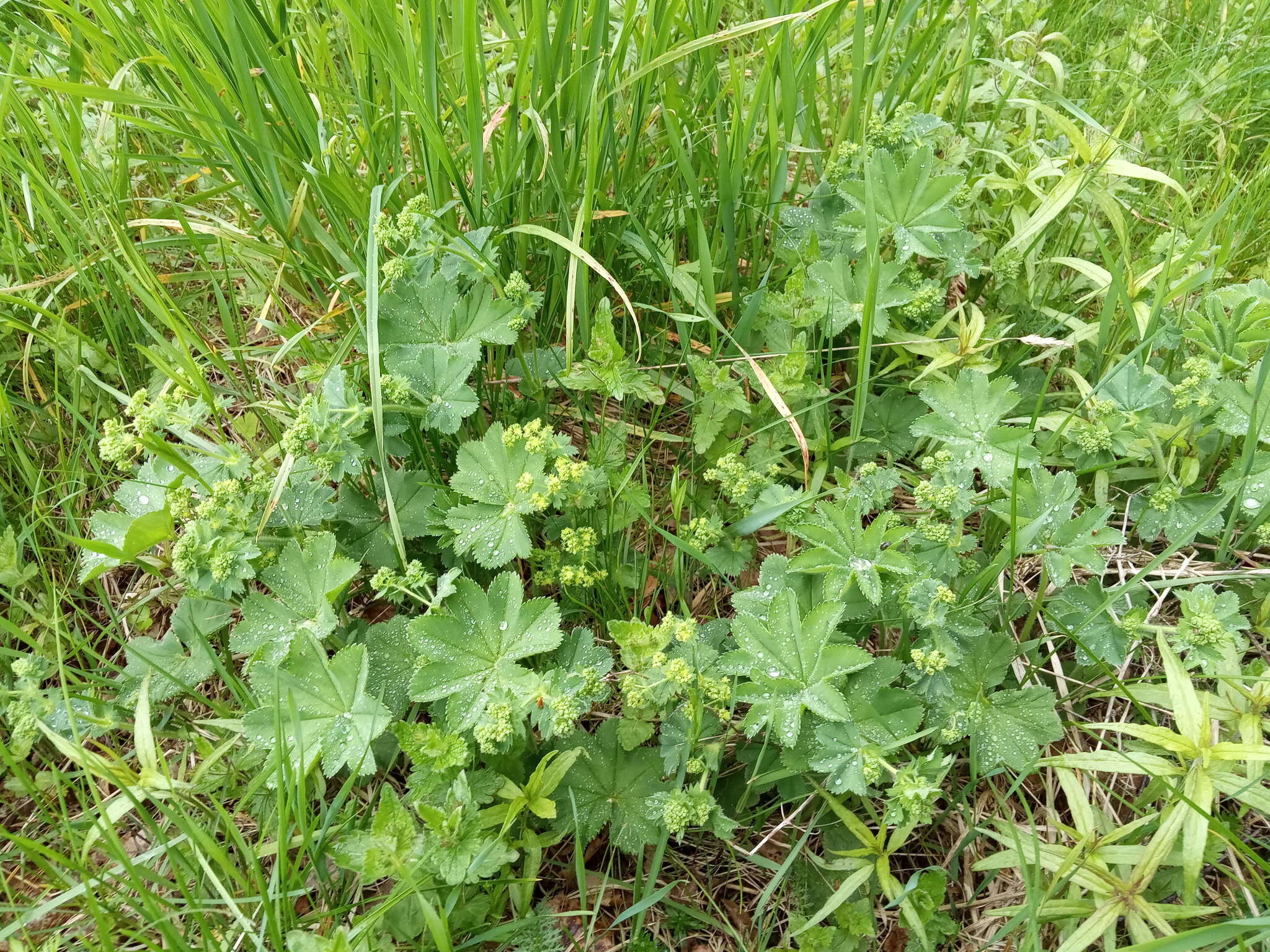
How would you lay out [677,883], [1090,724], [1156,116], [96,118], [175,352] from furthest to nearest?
[1156,116] < [96,118] < [175,352] < [677,883] < [1090,724]

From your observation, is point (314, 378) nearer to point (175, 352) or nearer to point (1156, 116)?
point (175, 352)

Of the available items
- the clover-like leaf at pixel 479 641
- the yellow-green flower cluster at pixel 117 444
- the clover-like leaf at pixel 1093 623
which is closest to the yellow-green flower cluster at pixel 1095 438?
the clover-like leaf at pixel 1093 623

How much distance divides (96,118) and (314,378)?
146cm

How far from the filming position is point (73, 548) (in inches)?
91.7

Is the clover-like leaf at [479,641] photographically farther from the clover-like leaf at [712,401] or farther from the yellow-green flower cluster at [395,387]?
the clover-like leaf at [712,401]

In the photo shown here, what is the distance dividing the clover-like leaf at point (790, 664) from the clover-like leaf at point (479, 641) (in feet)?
1.32

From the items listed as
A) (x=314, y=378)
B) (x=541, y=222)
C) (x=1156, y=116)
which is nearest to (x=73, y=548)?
(x=314, y=378)

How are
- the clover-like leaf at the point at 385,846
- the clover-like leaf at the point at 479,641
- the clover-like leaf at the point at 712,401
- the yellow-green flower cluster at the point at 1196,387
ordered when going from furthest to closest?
the clover-like leaf at the point at 712,401
the yellow-green flower cluster at the point at 1196,387
the clover-like leaf at the point at 479,641
the clover-like leaf at the point at 385,846

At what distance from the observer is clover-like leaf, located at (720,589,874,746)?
5.40ft

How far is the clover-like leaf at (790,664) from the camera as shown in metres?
1.65

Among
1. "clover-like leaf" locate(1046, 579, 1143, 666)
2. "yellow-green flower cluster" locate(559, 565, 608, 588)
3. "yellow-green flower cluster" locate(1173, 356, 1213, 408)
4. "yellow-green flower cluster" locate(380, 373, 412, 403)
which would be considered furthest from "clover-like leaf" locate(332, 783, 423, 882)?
"yellow-green flower cluster" locate(1173, 356, 1213, 408)

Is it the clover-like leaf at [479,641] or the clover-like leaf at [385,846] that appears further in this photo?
the clover-like leaf at [479,641]

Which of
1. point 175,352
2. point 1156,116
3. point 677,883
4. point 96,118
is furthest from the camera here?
point 1156,116

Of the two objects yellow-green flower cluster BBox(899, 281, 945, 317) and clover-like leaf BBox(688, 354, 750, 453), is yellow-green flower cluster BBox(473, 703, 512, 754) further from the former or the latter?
yellow-green flower cluster BBox(899, 281, 945, 317)
